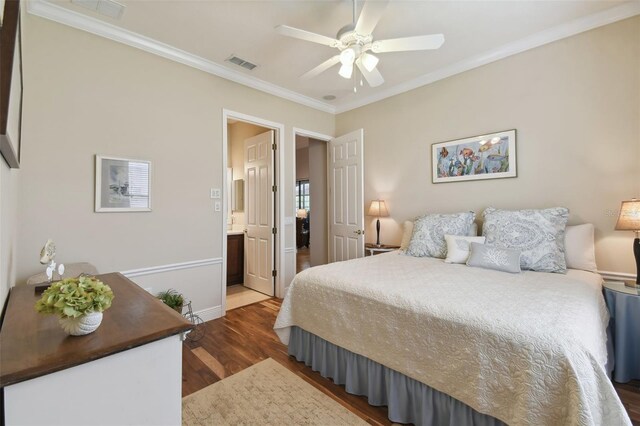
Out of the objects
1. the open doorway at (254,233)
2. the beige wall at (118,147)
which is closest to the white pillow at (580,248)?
the open doorway at (254,233)

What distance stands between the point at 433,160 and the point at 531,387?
271cm

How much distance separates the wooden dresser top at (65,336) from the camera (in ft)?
2.69

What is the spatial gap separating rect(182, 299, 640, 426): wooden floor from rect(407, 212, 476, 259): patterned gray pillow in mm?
1517

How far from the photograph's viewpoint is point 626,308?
1.91 metres

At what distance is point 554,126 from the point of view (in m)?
2.66

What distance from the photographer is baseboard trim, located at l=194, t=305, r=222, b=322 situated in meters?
3.11

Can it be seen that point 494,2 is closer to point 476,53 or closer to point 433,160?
point 476,53

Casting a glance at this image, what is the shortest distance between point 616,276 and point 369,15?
2.86 meters

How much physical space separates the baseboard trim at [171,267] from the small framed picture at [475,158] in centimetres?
279

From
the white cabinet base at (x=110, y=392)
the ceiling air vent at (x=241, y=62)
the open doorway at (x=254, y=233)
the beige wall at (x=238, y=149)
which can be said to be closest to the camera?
the white cabinet base at (x=110, y=392)

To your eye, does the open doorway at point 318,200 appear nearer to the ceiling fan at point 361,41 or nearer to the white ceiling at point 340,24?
the white ceiling at point 340,24

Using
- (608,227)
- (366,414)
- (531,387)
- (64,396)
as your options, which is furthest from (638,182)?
(64,396)

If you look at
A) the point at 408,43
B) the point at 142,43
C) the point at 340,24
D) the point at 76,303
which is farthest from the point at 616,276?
the point at 142,43

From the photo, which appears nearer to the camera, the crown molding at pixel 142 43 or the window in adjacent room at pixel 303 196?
the crown molding at pixel 142 43
